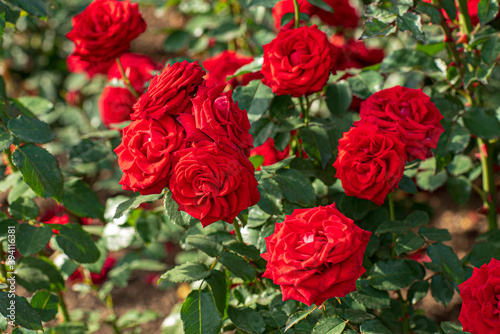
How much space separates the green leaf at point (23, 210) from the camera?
4.43 feet

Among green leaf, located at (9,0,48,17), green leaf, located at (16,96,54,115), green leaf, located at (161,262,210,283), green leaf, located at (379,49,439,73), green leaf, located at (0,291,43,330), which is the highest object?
green leaf, located at (9,0,48,17)

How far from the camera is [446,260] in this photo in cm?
118

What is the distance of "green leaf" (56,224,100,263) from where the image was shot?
1361mm

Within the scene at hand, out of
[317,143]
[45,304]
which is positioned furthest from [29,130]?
[317,143]

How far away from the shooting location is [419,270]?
48.3 inches

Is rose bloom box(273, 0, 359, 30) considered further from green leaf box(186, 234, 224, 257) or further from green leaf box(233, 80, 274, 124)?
green leaf box(186, 234, 224, 257)

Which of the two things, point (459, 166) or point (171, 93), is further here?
point (459, 166)

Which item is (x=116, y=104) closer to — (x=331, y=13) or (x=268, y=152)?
(x=268, y=152)

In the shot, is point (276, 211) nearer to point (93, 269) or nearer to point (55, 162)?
point (55, 162)

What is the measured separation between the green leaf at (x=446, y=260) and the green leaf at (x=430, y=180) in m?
0.49

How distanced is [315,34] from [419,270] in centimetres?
65

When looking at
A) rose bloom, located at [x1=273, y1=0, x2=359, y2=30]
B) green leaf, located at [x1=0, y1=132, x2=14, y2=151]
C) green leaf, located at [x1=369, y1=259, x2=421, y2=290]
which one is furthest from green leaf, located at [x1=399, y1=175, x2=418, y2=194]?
green leaf, located at [x1=0, y1=132, x2=14, y2=151]

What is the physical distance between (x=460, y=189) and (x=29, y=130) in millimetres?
1387

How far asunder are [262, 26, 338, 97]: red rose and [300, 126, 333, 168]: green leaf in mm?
140
